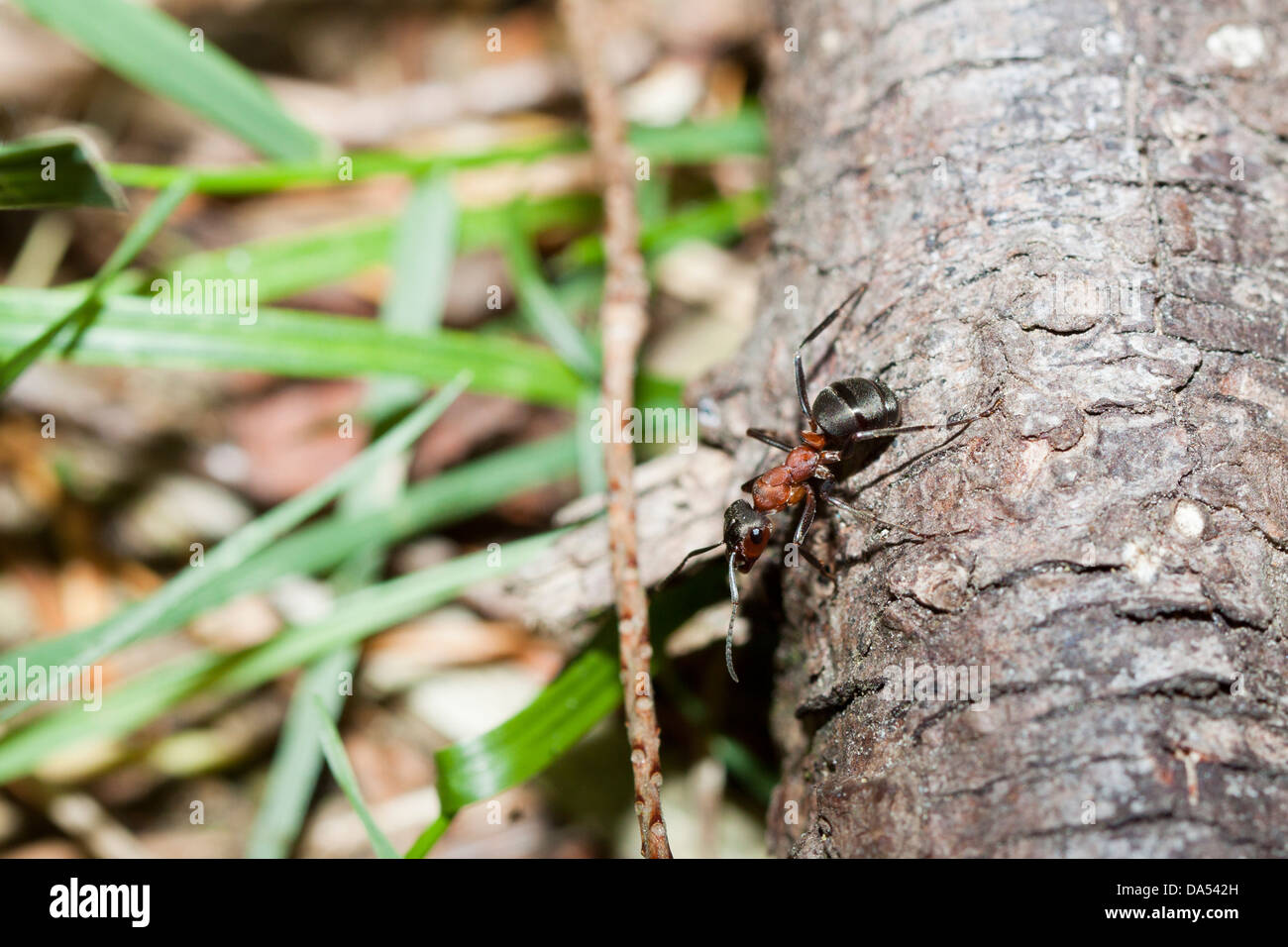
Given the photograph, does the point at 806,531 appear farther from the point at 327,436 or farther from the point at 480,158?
the point at 327,436

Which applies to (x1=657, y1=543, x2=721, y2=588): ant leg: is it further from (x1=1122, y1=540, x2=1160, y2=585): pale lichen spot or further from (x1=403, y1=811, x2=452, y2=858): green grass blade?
(x1=1122, y1=540, x2=1160, y2=585): pale lichen spot

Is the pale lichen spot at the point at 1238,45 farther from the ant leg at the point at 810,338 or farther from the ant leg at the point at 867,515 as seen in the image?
the ant leg at the point at 867,515

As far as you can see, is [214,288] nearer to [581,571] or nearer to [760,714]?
[581,571]

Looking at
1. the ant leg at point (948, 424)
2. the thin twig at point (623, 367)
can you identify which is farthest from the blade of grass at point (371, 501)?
the ant leg at point (948, 424)

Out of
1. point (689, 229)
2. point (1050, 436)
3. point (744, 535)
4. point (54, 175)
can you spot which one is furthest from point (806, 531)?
point (54, 175)
